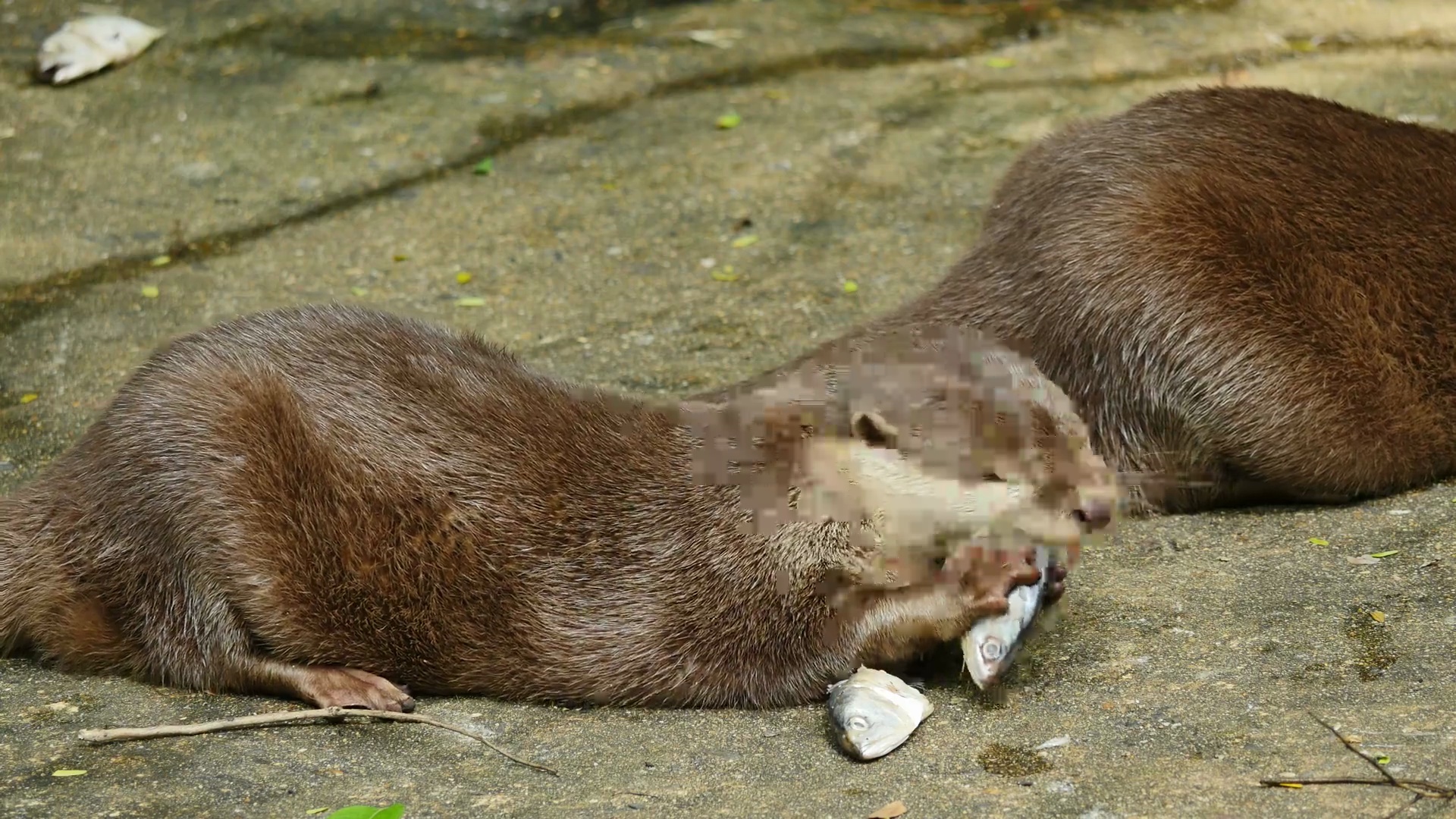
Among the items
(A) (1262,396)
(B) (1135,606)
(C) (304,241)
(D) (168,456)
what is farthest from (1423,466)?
(C) (304,241)

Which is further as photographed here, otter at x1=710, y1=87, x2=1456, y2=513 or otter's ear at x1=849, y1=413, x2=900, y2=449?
otter at x1=710, y1=87, x2=1456, y2=513

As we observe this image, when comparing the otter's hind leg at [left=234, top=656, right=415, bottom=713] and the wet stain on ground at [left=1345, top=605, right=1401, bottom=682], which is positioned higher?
the wet stain on ground at [left=1345, top=605, right=1401, bottom=682]

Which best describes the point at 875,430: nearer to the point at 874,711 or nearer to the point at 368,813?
the point at 874,711

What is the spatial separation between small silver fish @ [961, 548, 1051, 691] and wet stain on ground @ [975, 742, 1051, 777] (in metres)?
0.17

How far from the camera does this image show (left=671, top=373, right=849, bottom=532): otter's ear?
286 centimetres

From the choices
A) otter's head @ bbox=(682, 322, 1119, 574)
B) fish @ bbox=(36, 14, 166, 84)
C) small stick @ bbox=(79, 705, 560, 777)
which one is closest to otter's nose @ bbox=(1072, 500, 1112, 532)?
otter's head @ bbox=(682, 322, 1119, 574)

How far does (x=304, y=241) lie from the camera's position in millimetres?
5180

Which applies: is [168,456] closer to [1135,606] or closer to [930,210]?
[1135,606]

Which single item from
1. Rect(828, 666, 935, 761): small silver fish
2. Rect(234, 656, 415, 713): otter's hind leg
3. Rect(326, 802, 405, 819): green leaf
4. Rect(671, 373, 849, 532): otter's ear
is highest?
Rect(671, 373, 849, 532): otter's ear

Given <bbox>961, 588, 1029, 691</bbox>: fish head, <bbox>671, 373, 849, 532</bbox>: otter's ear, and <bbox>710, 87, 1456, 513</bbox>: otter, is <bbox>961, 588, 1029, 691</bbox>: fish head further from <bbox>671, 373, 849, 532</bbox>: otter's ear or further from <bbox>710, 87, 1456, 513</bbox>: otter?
<bbox>710, 87, 1456, 513</bbox>: otter

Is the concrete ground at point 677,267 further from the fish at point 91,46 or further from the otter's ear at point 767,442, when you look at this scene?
the otter's ear at point 767,442

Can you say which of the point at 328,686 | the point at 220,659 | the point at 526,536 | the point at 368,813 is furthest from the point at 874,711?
the point at 220,659

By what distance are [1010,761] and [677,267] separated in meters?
2.79

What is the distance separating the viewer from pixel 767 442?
2.90 m
